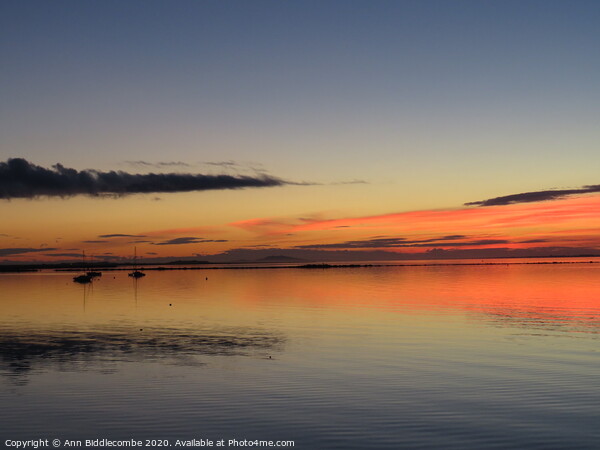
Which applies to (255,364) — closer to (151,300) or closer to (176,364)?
(176,364)

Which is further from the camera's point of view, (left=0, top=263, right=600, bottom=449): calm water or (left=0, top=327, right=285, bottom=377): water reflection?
(left=0, top=327, right=285, bottom=377): water reflection

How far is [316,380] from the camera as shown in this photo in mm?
26828

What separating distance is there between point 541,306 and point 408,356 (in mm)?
36274

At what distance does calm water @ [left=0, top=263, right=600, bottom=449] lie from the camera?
1903 centimetres

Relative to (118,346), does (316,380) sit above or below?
above

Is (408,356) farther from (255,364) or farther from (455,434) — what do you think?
(455,434)

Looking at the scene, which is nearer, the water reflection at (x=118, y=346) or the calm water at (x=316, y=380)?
the calm water at (x=316, y=380)

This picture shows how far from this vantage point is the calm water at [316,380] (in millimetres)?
19031

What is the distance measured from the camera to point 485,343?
3719 cm

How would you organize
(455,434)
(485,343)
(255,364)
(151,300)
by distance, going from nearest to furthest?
(455,434), (255,364), (485,343), (151,300)

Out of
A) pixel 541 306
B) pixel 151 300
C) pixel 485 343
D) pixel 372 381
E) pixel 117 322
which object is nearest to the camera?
pixel 372 381

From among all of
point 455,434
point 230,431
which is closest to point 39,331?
point 230,431

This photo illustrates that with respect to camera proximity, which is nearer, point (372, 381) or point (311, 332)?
point (372, 381)

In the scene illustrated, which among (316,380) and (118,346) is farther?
(118,346)
